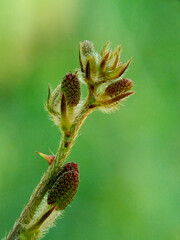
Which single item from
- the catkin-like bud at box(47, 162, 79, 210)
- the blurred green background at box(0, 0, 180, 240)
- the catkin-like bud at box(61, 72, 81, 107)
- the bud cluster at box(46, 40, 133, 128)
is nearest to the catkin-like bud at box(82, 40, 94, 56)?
the bud cluster at box(46, 40, 133, 128)

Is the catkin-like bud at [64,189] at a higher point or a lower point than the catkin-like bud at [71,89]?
lower

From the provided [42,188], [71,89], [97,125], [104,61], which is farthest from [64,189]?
[97,125]

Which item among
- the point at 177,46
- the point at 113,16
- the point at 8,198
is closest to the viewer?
the point at 8,198

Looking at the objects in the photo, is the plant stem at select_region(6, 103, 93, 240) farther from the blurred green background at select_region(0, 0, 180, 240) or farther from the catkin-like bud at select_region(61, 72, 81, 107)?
the blurred green background at select_region(0, 0, 180, 240)

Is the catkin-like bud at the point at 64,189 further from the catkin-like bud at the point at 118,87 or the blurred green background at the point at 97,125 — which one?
the blurred green background at the point at 97,125

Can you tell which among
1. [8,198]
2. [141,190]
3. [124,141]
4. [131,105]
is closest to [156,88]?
[131,105]

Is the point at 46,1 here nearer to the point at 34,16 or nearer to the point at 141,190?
the point at 34,16

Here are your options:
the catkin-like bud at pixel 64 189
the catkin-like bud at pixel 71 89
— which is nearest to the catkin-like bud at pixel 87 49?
the catkin-like bud at pixel 71 89
